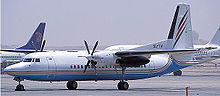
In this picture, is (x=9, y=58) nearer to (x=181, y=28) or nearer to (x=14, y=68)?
(x=181, y=28)

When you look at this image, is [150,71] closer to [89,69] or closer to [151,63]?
[151,63]

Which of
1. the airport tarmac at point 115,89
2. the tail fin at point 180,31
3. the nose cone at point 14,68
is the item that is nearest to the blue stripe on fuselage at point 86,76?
the nose cone at point 14,68

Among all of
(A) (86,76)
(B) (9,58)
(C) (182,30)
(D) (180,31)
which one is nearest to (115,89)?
(A) (86,76)

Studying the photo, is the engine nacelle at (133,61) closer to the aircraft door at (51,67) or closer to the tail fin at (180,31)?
the tail fin at (180,31)

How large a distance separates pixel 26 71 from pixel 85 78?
4245 mm

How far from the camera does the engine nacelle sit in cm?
3309

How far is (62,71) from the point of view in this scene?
32.3m

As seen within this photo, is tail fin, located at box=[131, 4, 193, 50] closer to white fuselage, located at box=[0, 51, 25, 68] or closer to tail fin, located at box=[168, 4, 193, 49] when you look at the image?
tail fin, located at box=[168, 4, 193, 49]

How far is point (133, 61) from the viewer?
33.1 m

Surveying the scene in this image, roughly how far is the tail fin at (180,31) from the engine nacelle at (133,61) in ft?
8.49

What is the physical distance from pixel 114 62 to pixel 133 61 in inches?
48.7

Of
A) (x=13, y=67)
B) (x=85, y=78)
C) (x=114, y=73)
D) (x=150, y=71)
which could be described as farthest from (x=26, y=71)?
(x=150, y=71)

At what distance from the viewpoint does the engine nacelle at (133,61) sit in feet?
109

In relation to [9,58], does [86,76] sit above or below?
below
